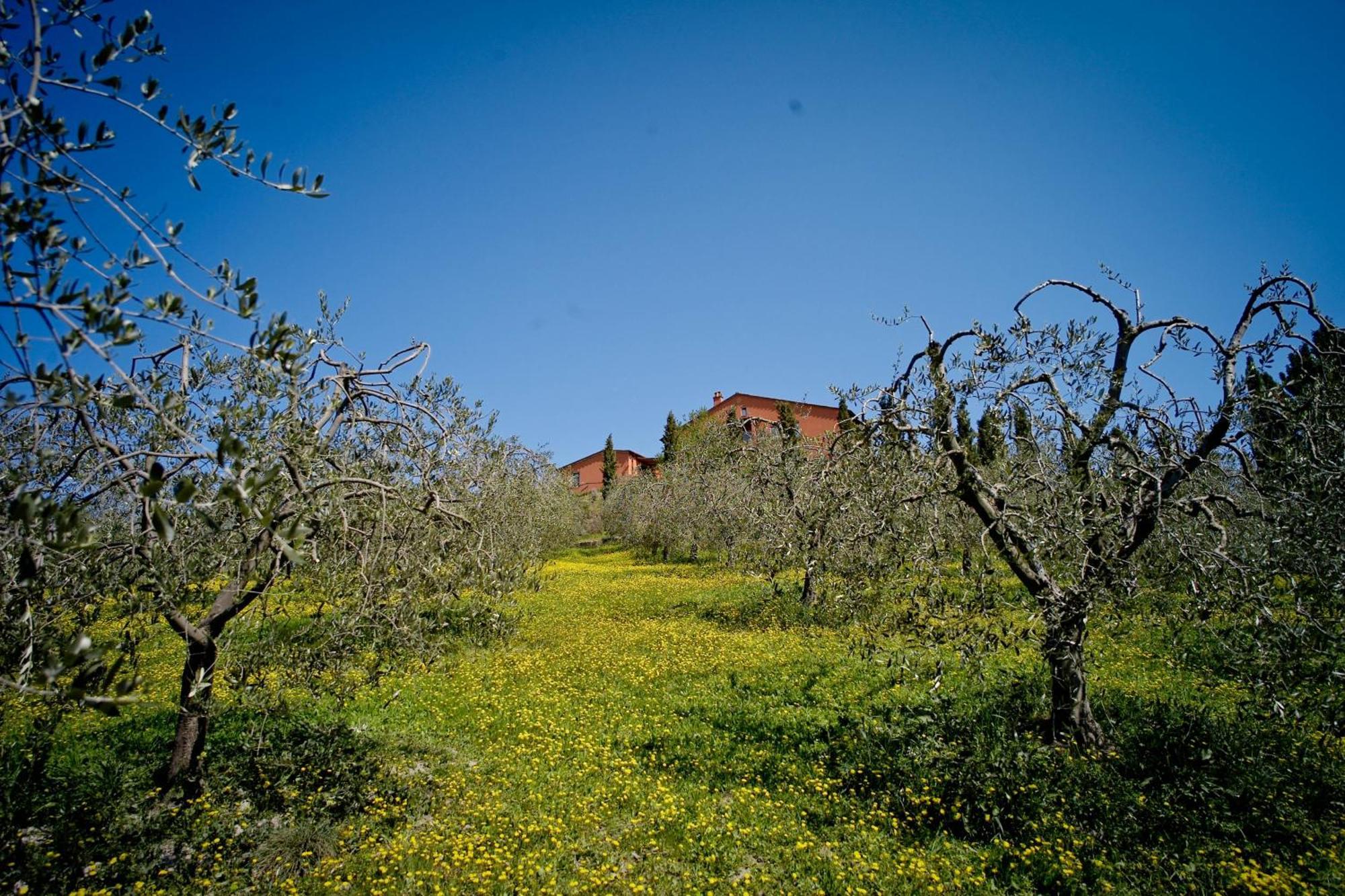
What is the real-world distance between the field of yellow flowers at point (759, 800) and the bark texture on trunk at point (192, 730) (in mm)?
283

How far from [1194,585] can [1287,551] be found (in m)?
0.96

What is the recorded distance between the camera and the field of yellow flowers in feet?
18.6

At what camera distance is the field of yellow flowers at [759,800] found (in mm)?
5668

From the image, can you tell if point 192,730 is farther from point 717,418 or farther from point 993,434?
point 717,418

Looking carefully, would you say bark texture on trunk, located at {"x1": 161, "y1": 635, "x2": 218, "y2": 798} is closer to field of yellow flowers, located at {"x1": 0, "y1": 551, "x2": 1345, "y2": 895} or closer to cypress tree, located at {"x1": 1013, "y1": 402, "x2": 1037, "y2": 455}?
field of yellow flowers, located at {"x1": 0, "y1": 551, "x2": 1345, "y2": 895}

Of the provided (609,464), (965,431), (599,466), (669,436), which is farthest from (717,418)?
(965,431)

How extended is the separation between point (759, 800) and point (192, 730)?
6725mm

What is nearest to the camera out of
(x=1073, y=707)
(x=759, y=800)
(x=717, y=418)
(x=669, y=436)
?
(x=759, y=800)

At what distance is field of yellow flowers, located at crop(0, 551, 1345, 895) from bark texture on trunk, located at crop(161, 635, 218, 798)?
283 mm

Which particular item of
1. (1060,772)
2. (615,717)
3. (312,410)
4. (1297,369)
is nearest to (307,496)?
(312,410)

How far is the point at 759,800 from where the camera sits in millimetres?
7223

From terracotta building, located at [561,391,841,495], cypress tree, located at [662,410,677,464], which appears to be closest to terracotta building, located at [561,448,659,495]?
terracotta building, located at [561,391,841,495]

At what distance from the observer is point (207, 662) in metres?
6.41

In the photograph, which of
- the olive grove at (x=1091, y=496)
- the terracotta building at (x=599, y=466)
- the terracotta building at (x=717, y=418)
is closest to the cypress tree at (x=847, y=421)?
the olive grove at (x=1091, y=496)
